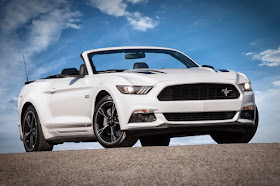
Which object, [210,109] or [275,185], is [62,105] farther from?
[275,185]

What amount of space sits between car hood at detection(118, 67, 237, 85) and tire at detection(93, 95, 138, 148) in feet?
1.82

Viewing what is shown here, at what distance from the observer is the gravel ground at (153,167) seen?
438 cm

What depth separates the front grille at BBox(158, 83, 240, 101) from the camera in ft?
22.6

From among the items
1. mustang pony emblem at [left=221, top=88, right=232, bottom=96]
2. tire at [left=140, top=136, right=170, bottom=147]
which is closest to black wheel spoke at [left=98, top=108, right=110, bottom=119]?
mustang pony emblem at [left=221, top=88, right=232, bottom=96]

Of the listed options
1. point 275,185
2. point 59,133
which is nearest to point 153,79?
point 59,133

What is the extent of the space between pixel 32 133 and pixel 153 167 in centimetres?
497

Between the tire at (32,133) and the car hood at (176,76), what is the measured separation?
265 centimetres

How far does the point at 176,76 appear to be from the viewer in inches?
278

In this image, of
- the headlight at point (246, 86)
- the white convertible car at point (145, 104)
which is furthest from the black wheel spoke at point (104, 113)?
the headlight at point (246, 86)

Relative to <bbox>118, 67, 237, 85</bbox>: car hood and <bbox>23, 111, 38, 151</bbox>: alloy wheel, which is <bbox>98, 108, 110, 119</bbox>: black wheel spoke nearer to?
<bbox>118, 67, 237, 85</bbox>: car hood

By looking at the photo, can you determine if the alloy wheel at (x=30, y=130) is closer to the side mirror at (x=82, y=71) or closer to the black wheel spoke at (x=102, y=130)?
the side mirror at (x=82, y=71)

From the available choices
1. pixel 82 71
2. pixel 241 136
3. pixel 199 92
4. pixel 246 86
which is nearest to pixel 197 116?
pixel 199 92

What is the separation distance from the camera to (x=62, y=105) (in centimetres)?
835

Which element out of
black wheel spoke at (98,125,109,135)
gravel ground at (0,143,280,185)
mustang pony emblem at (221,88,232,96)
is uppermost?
mustang pony emblem at (221,88,232,96)
